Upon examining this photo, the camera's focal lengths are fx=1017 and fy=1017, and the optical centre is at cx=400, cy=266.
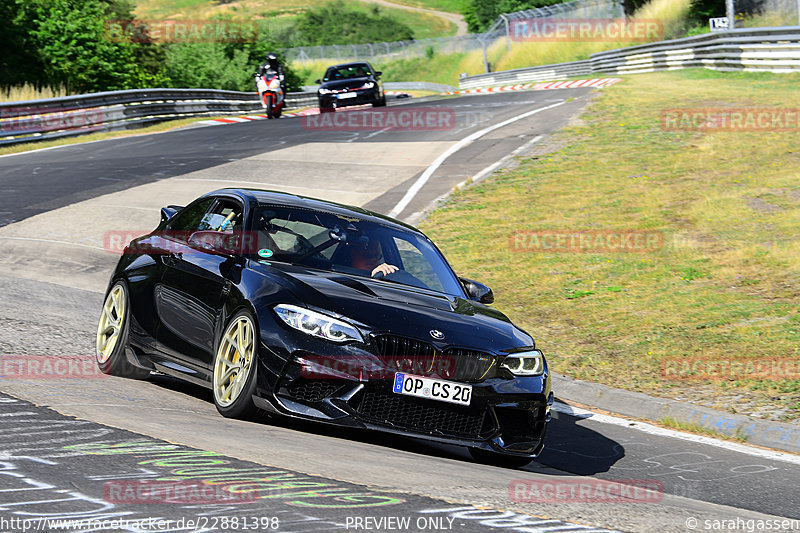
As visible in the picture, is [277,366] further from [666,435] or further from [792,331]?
[792,331]

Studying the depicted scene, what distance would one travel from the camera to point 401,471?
17.0ft

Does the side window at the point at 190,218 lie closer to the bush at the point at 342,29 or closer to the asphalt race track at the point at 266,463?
the asphalt race track at the point at 266,463

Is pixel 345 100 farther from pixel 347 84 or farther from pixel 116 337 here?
pixel 116 337

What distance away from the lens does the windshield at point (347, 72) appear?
119 ft

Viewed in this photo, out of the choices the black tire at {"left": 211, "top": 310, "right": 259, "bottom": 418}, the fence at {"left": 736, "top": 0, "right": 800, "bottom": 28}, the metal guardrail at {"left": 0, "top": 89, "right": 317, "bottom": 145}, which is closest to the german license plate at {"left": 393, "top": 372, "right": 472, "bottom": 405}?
the black tire at {"left": 211, "top": 310, "right": 259, "bottom": 418}

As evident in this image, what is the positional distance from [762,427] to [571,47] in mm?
58069

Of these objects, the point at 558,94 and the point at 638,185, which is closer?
the point at 638,185

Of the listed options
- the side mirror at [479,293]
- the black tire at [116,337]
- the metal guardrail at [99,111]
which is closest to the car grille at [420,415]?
the side mirror at [479,293]

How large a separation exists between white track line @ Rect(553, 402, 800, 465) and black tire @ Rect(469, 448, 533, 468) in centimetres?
163

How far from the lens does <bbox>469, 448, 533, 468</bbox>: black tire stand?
6432mm

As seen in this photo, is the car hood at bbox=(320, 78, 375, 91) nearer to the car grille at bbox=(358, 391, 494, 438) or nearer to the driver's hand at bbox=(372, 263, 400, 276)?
the driver's hand at bbox=(372, 263, 400, 276)

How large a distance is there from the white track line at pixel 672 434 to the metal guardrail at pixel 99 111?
2102cm

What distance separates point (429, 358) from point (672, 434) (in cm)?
262

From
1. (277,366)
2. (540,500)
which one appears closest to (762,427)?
(540,500)
